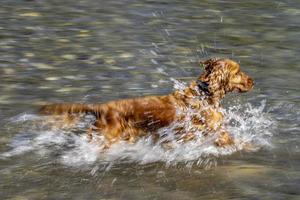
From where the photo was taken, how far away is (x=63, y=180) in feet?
19.9

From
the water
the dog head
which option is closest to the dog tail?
the water

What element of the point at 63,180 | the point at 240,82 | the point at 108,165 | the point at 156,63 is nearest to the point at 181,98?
Answer: the point at 240,82

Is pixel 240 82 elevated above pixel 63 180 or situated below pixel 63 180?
above

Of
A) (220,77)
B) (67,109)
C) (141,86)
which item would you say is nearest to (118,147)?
(67,109)

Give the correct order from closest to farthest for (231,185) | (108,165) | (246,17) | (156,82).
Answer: (231,185)
(108,165)
(156,82)
(246,17)

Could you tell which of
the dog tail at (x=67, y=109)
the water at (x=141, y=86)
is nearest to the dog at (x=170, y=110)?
the dog tail at (x=67, y=109)

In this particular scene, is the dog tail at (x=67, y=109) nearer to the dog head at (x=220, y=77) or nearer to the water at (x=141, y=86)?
the water at (x=141, y=86)

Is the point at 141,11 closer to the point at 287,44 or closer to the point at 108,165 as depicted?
the point at 287,44

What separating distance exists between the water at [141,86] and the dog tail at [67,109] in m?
0.29

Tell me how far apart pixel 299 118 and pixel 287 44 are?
9.12 ft

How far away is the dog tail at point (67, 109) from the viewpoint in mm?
6598

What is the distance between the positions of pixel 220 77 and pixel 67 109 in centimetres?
152

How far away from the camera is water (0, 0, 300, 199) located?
5.99 meters

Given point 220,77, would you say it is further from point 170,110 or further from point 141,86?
point 141,86
